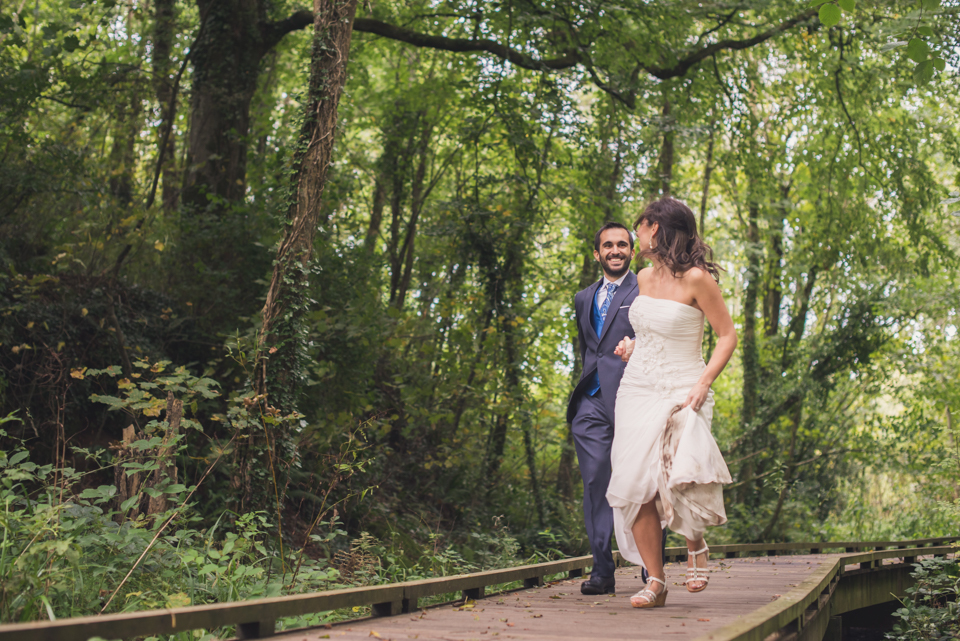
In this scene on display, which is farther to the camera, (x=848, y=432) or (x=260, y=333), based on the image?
(x=848, y=432)

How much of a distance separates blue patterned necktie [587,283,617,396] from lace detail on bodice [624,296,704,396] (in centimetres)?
90

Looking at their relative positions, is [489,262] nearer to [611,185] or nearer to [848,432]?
[611,185]

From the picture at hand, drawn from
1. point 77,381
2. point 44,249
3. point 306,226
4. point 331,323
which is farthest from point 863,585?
point 44,249

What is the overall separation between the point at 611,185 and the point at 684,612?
36.5 feet

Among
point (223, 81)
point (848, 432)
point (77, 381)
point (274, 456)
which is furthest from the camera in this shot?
point (848, 432)

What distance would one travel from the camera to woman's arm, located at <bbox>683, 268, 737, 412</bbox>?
4039 mm

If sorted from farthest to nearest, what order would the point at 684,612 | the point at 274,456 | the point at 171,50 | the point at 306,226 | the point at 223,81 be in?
1. the point at 171,50
2. the point at 223,81
3. the point at 306,226
4. the point at 274,456
5. the point at 684,612

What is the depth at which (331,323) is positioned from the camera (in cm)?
906

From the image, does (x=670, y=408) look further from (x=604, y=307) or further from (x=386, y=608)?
(x=386, y=608)

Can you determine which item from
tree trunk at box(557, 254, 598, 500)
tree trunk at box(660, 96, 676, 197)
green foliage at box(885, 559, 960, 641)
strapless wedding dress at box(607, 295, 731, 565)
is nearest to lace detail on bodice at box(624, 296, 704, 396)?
strapless wedding dress at box(607, 295, 731, 565)

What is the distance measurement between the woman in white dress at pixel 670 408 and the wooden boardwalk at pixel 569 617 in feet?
0.92

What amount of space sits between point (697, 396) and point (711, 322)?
16.0 inches

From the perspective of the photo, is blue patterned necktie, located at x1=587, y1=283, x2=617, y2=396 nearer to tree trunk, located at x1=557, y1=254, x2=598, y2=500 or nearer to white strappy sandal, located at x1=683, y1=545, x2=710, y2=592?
white strappy sandal, located at x1=683, y1=545, x2=710, y2=592

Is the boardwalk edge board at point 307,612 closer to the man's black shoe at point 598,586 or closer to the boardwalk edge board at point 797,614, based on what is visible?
the boardwalk edge board at point 797,614
